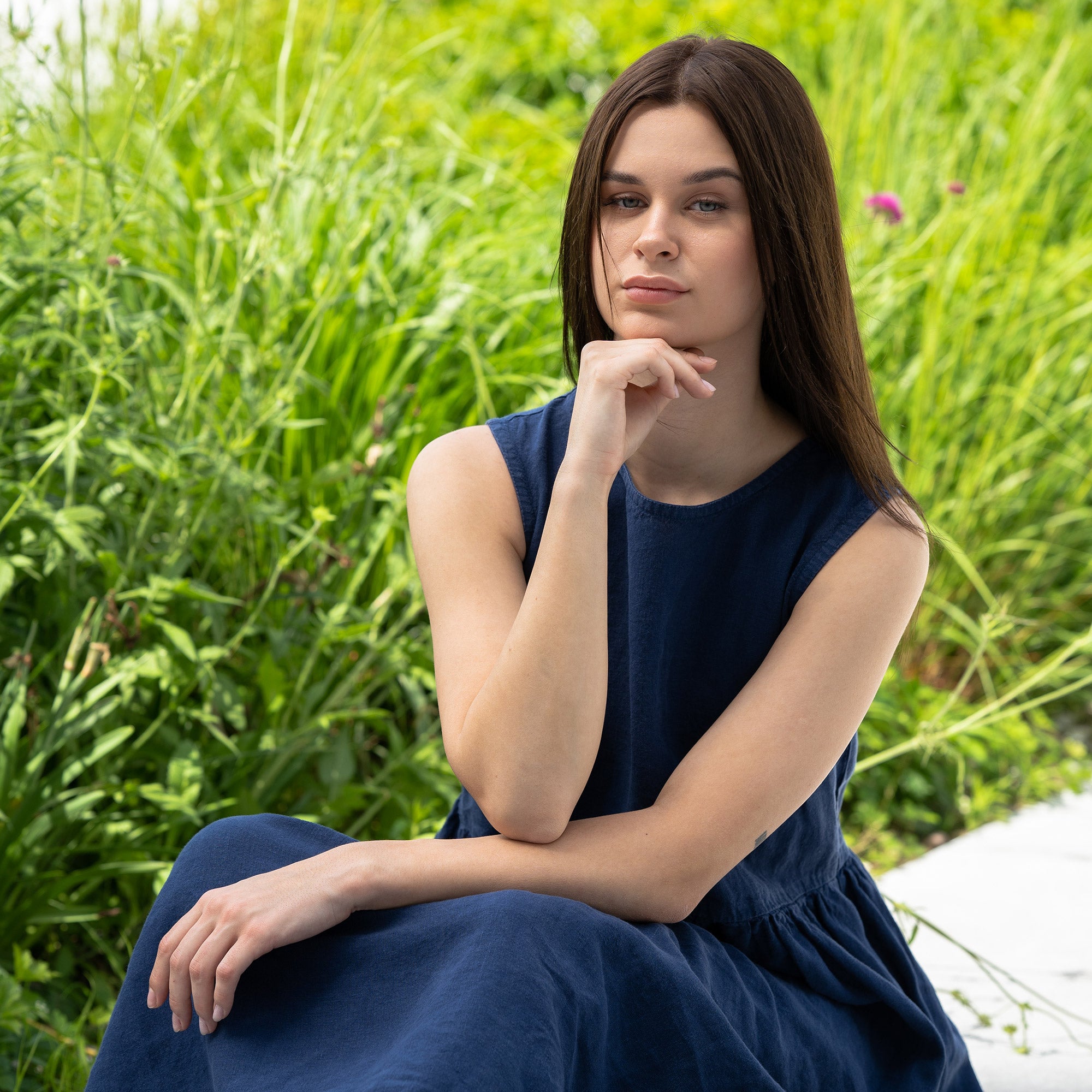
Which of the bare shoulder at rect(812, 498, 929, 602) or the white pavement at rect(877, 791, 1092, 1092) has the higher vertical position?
the bare shoulder at rect(812, 498, 929, 602)

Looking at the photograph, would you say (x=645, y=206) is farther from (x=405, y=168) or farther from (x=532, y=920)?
(x=405, y=168)

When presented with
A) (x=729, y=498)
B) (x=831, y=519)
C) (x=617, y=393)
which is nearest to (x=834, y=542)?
(x=831, y=519)

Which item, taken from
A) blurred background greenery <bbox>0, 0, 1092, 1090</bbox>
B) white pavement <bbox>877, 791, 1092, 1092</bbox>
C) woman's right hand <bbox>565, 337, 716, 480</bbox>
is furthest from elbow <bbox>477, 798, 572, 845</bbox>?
white pavement <bbox>877, 791, 1092, 1092</bbox>

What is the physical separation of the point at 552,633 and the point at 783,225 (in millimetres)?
585

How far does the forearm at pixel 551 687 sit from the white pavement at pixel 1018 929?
40.7 inches

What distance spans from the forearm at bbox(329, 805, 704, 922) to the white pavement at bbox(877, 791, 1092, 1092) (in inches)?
35.7

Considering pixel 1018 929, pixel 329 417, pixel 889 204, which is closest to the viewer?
pixel 1018 929

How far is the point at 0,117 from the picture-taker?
6.79 ft

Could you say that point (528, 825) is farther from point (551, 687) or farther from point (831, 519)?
point (831, 519)

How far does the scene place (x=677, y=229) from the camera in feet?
4.76

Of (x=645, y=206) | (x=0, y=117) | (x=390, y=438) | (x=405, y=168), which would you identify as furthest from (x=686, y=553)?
(x=405, y=168)

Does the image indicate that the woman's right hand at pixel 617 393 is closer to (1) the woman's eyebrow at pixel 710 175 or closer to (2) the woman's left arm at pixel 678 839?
(1) the woman's eyebrow at pixel 710 175

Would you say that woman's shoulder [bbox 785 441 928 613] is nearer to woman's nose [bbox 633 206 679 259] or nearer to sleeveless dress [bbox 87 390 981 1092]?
sleeveless dress [bbox 87 390 981 1092]

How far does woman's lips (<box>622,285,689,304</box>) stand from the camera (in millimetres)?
1478
